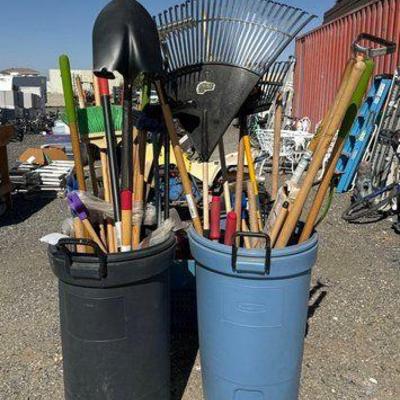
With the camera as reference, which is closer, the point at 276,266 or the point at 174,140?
the point at 276,266

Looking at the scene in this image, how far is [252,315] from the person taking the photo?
1817 millimetres

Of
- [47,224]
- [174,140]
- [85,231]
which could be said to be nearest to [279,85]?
[174,140]

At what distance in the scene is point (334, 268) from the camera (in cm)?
385

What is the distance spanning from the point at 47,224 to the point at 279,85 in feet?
12.1

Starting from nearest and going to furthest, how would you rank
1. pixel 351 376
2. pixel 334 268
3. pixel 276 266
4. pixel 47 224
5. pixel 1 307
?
pixel 276 266 → pixel 351 376 → pixel 1 307 → pixel 334 268 → pixel 47 224

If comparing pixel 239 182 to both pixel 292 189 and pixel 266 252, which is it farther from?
pixel 266 252

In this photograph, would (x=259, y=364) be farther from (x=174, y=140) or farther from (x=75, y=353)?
(x=174, y=140)

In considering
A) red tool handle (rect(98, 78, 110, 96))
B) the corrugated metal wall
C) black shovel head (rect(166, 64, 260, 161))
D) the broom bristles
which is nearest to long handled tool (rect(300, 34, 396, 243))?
black shovel head (rect(166, 64, 260, 161))

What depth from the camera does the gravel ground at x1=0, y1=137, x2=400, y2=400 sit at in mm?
2375

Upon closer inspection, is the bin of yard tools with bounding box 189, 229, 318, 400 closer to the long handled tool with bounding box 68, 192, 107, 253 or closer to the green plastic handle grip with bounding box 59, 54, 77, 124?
the long handled tool with bounding box 68, 192, 107, 253

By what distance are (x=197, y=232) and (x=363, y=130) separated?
4829 millimetres

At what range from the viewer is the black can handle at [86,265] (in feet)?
5.38

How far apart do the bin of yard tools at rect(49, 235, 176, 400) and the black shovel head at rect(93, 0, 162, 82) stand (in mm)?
653

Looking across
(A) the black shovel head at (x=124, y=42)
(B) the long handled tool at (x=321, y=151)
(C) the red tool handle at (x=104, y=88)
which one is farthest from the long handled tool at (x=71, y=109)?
(B) the long handled tool at (x=321, y=151)
